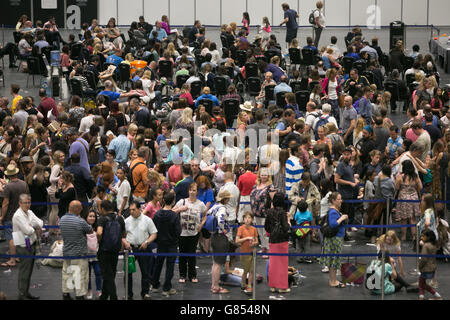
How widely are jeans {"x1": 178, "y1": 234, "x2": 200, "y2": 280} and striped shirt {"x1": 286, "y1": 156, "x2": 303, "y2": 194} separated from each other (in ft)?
7.17

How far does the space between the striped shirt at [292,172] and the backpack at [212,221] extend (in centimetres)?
193

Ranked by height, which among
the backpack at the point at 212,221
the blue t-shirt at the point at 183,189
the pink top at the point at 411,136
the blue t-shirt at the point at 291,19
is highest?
the blue t-shirt at the point at 291,19

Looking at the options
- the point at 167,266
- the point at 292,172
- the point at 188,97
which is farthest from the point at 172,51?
the point at 167,266

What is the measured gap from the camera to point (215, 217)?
447 inches

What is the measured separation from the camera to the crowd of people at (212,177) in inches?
429

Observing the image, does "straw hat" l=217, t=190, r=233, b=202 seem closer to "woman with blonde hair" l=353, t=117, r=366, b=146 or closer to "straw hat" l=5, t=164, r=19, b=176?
"straw hat" l=5, t=164, r=19, b=176

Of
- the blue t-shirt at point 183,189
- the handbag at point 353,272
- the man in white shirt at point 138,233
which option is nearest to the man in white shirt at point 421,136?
the handbag at point 353,272

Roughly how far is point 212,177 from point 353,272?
127 inches

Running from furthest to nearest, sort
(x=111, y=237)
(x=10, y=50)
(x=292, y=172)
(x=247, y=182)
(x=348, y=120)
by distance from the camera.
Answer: (x=10, y=50) → (x=348, y=120) → (x=292, y=172) → (x=247, y=182) → (x=111, y=237)

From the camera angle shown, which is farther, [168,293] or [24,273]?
[168,293]

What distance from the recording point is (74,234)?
10406 mm

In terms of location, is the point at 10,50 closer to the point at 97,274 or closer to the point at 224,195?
the point at 224,195

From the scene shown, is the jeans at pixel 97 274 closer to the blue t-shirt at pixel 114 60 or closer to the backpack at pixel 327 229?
the backpack at pixel 327 229

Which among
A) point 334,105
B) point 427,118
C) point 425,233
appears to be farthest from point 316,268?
point 334,105
